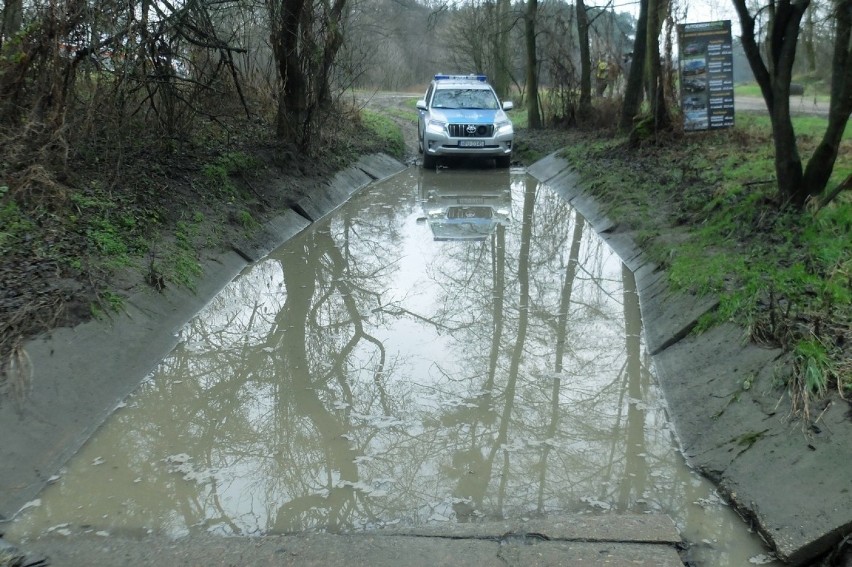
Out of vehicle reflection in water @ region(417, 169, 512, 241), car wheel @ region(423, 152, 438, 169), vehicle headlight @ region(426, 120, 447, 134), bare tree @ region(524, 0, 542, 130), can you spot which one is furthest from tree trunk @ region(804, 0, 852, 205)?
bare tree @ region(524, 0, 542, 130)

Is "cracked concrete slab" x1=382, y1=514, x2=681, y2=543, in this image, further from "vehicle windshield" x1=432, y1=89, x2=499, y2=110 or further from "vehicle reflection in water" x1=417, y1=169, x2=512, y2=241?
"vehicle windshield" x1=432, y1=89, x2=499, y2=110

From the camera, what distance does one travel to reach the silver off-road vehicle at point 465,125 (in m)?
18.8

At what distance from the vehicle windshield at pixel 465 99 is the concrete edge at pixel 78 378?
11410 millimetres

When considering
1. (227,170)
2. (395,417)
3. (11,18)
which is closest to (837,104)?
(395,417)

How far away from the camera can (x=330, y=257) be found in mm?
11312

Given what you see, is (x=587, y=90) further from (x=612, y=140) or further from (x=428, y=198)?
(x=428, y=198)

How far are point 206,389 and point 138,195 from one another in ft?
14.0

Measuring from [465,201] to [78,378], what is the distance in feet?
34.7

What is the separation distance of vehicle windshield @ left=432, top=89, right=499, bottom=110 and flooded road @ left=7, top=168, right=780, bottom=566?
31.9 feet

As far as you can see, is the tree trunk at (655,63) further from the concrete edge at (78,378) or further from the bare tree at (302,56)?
the concrete edge at (78,378)

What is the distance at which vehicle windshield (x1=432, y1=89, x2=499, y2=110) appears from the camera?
1959cm

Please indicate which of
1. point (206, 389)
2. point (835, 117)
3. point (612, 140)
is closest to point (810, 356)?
point (835, 117)

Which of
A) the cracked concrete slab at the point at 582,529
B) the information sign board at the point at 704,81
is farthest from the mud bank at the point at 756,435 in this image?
the information sign board at the point at 704,81

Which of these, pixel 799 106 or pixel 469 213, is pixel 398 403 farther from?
pixel 799 106
